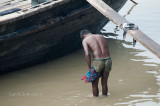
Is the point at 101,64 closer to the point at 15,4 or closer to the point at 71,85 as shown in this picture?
the point at 71,85

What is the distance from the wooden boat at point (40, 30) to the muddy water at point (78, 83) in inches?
12.3

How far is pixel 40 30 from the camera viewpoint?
7656 mm

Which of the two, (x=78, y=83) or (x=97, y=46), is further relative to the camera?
(x=78, y=83)

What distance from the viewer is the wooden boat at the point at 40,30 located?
23.7 feet

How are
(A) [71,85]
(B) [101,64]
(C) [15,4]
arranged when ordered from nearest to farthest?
1. (B) [101,64]
2. (A) [71,85]
3. (C) [15,4]

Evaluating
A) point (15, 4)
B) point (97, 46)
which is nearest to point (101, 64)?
point (97, 46)

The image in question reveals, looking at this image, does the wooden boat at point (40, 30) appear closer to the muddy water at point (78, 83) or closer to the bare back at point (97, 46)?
the muddy water at point (78, 83)

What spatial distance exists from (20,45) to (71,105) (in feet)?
6.51

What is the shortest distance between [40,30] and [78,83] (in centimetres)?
147

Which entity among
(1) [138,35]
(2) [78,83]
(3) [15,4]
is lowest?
(2) [78,83]

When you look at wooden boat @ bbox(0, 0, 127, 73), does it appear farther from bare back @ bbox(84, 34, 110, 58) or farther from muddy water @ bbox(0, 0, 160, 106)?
bare back @ bbox(84, 34, 110, 58)

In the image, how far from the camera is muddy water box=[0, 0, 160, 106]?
6.42 metres

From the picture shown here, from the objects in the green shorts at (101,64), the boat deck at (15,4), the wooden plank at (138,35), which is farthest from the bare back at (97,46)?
the boat deck at (15,4)

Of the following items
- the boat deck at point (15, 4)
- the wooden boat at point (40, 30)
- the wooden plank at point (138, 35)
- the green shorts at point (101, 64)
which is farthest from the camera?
the boat deck at point (15, 4)
